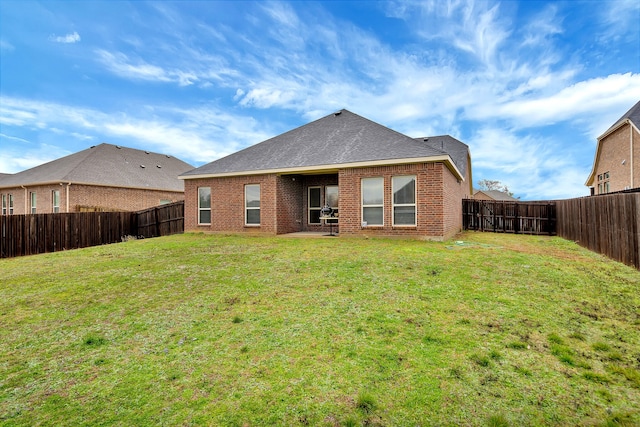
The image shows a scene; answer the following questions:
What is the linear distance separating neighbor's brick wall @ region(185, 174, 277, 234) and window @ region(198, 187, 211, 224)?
0.18 m

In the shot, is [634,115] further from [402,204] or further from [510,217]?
[402,204]

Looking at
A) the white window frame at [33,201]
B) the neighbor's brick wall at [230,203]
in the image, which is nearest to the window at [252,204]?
the neighbor's brick wall at [230,203]

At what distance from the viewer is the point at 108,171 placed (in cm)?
2223

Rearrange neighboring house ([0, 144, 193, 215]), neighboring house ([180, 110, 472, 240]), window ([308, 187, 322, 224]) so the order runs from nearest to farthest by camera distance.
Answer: neighboring house ([180, 110, 472, 240]) < window ([308, 187, 322, 224]) < neighboring house ([0, 144, 193, 215])

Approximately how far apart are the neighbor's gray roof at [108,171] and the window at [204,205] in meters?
10.0

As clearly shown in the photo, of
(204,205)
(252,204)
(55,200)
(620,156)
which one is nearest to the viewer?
(252,204)

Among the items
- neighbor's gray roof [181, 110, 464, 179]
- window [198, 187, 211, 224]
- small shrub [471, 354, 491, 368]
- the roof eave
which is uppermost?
neighbor's gray roof [181, 110, 464, 179]

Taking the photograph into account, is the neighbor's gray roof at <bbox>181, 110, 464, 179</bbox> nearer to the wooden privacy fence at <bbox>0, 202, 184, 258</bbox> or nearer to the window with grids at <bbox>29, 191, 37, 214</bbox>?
the wooden privacy fence at <bbox>0, 202, 184, 258</bbox>

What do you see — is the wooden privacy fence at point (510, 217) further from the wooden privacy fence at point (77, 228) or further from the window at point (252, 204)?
the wooden privacy fence at point (77, 228)

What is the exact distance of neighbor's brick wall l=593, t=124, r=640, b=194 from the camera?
18.1m

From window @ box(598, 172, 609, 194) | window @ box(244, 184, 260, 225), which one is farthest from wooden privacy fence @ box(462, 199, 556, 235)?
window @ box(244, 184, 260, 225)

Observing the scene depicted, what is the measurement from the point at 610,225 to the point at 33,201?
31403 mm

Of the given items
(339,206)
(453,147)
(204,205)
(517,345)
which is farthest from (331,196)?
(453,147)

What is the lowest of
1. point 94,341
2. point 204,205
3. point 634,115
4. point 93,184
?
point 94,341
